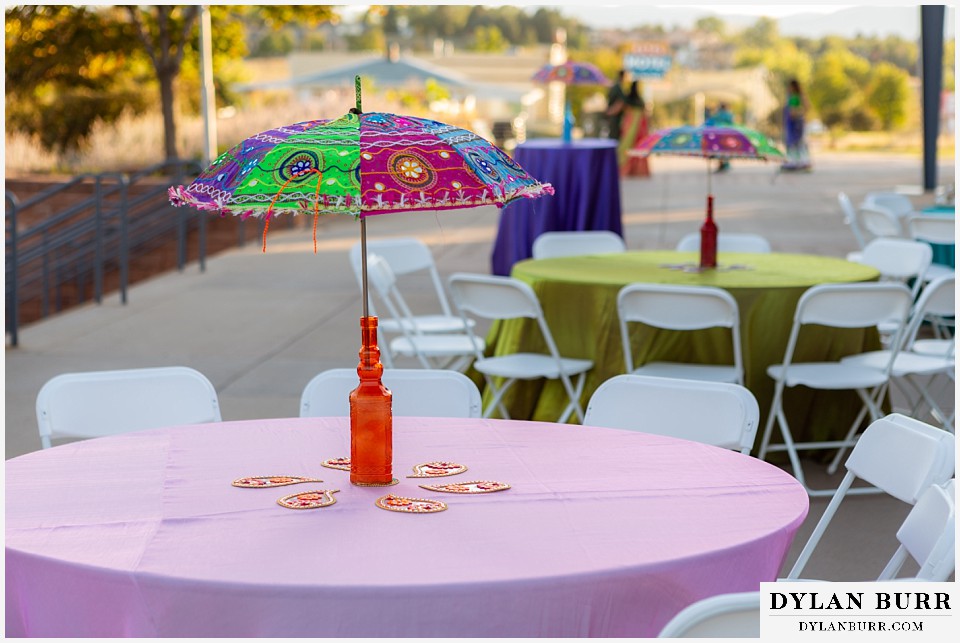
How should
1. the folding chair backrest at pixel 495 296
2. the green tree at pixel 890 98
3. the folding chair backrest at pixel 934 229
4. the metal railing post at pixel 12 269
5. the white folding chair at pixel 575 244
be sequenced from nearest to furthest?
the folding chair backrest at pixel 495 296 < the white folding chair at pixel 575 244 < the metal railing post at pixel 12 269 < the folding chair backrest at pixel 934 229 < the green tree at pixel 890 98

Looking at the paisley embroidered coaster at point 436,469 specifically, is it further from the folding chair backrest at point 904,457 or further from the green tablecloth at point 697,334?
the green tablecloth at point 697,334

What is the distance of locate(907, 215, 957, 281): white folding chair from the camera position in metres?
7.73

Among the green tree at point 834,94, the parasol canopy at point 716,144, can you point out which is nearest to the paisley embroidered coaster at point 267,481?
the parasol canopy at point 716,144

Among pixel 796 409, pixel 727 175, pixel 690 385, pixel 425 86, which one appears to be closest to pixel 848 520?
pixel 796 409

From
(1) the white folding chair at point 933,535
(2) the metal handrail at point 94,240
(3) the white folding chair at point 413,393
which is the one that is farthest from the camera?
(2) the metal handrail at point 94,240

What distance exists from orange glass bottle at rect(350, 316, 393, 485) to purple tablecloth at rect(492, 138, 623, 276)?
6.85 meters

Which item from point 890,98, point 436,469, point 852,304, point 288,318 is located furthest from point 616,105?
point 890,98

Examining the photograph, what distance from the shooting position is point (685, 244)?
7.04 m

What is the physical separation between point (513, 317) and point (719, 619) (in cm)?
355

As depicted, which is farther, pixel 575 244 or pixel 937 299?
pixel 575 244

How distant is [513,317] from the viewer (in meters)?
5.47

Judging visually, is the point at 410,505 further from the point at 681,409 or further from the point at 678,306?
the point at 678,306

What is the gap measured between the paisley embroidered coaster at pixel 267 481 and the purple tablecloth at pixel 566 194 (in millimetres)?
6879

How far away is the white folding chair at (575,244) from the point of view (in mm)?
6957
